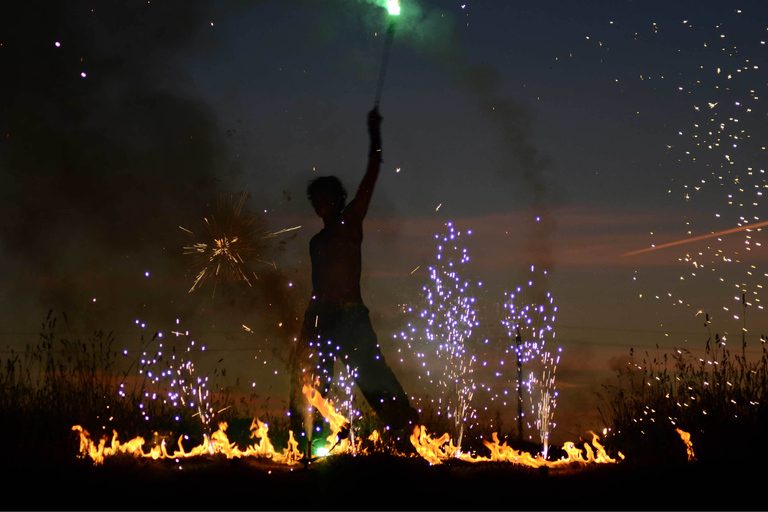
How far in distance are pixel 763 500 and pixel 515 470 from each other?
2076 millimetres

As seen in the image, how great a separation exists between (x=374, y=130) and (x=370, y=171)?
47 cm

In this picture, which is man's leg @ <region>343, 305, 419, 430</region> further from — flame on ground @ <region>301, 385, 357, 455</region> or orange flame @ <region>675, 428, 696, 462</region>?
orange flame @ <region>675, 428, 696, 462</region>

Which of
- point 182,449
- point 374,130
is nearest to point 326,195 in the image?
point 374,130

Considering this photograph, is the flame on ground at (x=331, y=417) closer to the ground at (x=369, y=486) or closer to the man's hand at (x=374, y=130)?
the ground at (x=369, y=486)

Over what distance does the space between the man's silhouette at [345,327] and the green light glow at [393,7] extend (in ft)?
4.06

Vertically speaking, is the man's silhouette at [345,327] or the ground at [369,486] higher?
the man's silhouette at [345,327]

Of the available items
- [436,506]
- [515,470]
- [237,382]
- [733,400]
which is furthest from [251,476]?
[733,400]

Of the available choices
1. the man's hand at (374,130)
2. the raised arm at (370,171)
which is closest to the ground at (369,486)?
the raised arm at (370,171)

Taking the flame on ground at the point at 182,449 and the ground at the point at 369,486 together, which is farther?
the flame on ground at the point at 182,449

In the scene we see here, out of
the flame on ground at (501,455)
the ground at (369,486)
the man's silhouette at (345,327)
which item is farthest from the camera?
the man's silhouette at (345,327)

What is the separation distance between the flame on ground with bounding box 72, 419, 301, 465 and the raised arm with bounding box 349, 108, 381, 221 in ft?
8.90

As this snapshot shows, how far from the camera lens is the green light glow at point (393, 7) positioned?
7.57 m

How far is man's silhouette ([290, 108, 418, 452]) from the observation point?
8.48m

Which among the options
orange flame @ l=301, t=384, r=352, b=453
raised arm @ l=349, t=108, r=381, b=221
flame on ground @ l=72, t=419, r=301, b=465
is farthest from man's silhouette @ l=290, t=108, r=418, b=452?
flame on ground @ l=72, t=419, r=301, b=465
